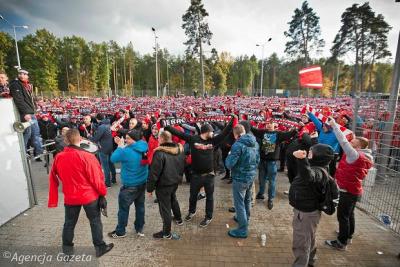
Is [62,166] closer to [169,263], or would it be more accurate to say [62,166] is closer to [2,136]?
[169,263]

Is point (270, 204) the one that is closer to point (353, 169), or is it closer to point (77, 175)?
point (353, 169)

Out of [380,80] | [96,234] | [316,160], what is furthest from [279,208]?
[380,80]

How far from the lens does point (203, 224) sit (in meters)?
4.82

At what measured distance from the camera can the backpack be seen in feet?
10.1

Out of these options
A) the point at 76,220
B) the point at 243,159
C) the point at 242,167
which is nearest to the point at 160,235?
the point at 76,220

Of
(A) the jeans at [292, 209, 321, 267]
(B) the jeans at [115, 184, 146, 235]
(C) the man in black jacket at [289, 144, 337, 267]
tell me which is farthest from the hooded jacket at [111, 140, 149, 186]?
(A) the jeans at [292, 209, 321, 267]

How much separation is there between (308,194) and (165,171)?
7.37 feet

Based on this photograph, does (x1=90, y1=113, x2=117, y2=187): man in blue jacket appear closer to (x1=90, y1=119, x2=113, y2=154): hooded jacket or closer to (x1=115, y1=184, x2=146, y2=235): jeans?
(x1=90, y1=119, x2=113, y2=154): hooded jacket

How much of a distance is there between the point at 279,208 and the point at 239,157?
2326 millimetres

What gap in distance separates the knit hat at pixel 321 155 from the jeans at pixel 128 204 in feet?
9.56

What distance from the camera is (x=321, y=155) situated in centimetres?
308

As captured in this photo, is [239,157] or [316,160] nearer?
[316,160]

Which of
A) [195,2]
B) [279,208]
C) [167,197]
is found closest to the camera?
[167,197]

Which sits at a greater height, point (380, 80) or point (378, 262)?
point (380, 80)
